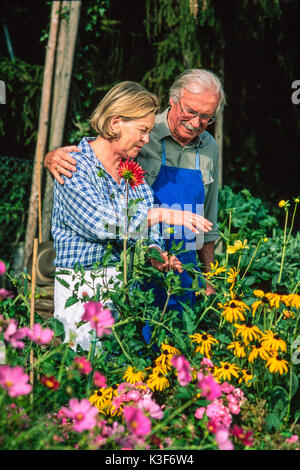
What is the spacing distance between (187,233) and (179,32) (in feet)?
9.52

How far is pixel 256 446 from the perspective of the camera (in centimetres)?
135

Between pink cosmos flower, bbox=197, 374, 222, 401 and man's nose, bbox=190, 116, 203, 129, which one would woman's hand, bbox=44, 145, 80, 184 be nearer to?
man's nose, bbox=190, 116, 203, 129

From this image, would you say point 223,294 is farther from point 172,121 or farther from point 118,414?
point 172,121

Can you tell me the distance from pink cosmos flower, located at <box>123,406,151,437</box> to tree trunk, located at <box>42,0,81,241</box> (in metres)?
3.50

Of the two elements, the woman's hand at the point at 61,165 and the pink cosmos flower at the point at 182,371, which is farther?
the woman's hand at the point at 61,165

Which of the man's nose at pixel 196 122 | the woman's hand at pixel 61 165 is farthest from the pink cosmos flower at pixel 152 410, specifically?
the man's nose at pixel 196 122

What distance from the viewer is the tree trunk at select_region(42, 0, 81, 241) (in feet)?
14.7

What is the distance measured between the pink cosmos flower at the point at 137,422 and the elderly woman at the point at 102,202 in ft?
2.19

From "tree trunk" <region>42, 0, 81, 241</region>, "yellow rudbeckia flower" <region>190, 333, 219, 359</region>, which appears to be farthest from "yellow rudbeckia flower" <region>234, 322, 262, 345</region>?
"tree trunk" <region>42, 0, 81, 241</region>

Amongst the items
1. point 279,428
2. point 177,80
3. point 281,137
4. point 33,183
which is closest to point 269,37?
point 281,137

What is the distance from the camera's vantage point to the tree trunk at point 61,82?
176 inches

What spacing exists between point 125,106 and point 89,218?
0.45 metres

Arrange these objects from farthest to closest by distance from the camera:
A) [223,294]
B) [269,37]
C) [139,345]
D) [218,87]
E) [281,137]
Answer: [281,137]
[269,37]
[218,87]
[223,294]
[139,345]

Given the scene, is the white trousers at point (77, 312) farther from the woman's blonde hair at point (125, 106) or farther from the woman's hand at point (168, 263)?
the woman's blonde hair at point (125, 106)
